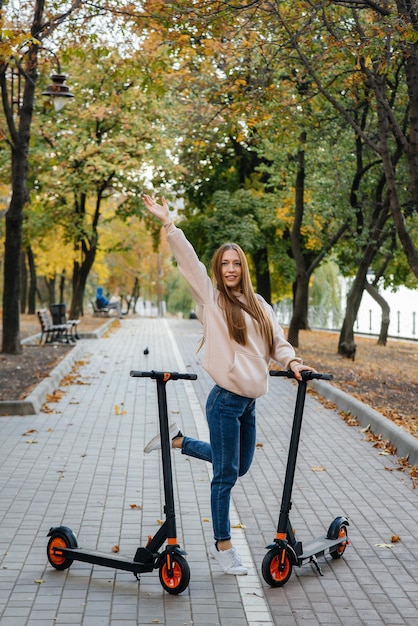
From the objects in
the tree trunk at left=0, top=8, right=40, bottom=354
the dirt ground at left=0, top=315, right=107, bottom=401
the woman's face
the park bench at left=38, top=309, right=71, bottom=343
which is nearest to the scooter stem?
the woman's face

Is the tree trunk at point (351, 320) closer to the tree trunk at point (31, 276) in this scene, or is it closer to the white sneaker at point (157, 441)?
the white sneaker at point (157, 441)

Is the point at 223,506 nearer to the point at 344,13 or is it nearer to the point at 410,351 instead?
the point at 344,13

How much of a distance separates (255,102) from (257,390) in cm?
988

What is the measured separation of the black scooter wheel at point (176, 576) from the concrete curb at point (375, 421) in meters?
4.22

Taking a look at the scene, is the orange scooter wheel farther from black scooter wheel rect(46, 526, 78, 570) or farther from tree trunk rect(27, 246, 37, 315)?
tree trunk rect(27, 246, 37, 315)

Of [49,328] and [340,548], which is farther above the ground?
[49,328]

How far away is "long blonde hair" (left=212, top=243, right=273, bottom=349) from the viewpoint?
5.42 meters

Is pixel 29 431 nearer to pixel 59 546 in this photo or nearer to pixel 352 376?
pixel 59 546

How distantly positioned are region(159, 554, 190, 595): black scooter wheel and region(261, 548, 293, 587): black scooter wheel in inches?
17.2

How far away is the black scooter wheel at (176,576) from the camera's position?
5195 mm

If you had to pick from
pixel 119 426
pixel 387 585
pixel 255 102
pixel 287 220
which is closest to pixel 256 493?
pixel 387 585

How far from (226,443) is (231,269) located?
978 mm

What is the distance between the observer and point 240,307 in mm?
5484

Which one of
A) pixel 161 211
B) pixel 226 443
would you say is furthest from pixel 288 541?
pixel 161 211
